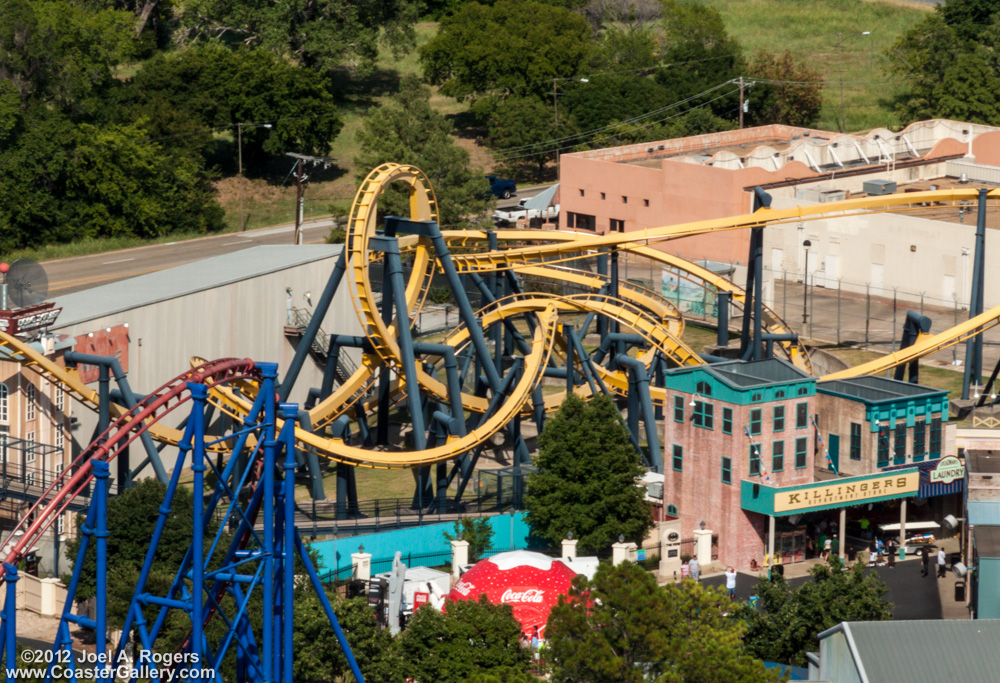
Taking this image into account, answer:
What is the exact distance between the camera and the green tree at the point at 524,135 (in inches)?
4621

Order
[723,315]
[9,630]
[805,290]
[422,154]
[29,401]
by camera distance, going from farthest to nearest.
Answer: [422,154], [805,290], [723,315], [29,401], [9,630]

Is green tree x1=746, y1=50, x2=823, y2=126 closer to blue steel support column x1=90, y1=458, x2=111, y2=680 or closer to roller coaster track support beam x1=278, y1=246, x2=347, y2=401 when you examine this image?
roller coaster track support beam x1=278, y1=246, x2=347, y2=401

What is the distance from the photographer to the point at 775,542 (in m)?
54.4

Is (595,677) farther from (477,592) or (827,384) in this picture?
(827,384)

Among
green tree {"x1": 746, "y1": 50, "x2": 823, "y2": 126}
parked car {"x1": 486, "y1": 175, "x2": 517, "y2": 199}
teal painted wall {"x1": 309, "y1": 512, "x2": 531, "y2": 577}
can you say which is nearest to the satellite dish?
teal painted wall {"x1": 309, "y1": 512, "x2": 531, "y2": 577}

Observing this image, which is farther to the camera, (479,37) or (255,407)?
(479,37)

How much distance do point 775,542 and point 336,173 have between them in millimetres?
66334

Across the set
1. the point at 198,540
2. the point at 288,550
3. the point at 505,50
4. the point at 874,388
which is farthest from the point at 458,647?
the point at 505,50

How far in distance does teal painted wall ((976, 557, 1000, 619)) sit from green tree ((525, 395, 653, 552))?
468 inches

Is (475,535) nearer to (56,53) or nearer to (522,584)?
(522,584)

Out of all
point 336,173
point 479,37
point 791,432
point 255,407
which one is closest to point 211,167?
point 336,173

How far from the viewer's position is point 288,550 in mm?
38375

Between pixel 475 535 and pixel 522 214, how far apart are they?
52.4 metres

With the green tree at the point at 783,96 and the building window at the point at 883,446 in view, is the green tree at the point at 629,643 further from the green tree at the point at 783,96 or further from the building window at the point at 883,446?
the green tree at the point at 783,96
